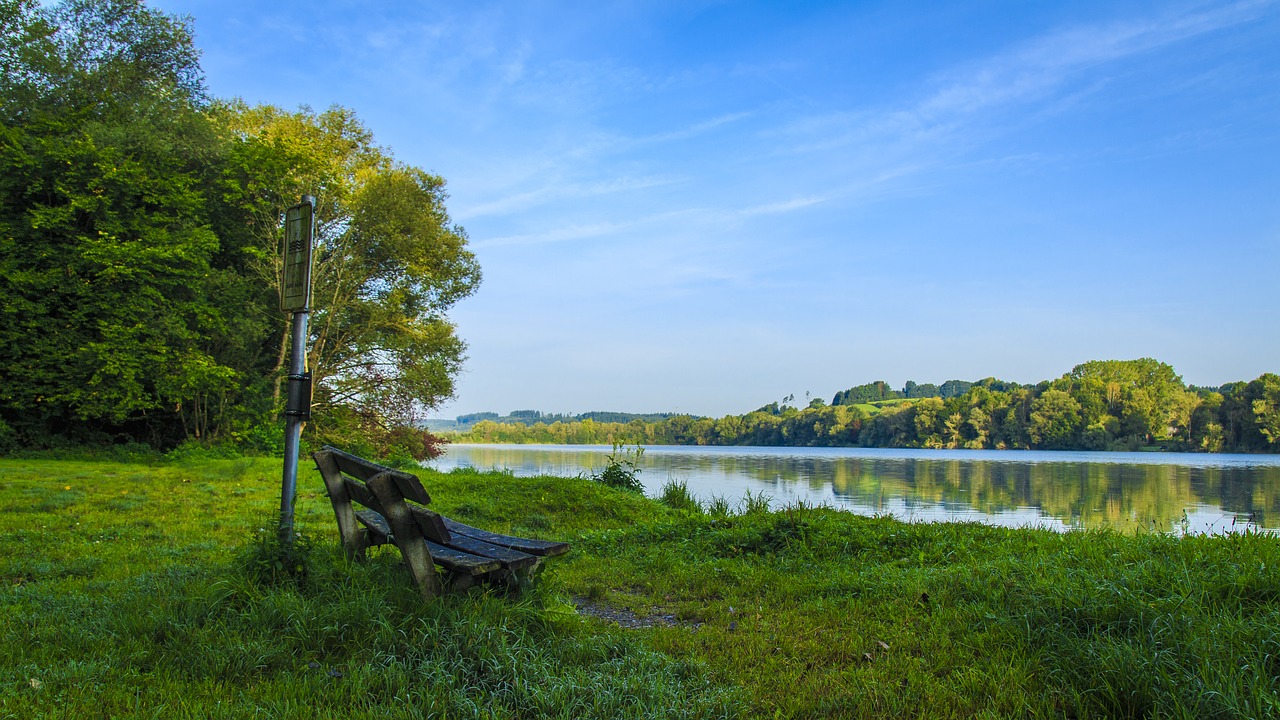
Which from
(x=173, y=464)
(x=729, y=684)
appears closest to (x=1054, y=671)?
(x=729, y=684)

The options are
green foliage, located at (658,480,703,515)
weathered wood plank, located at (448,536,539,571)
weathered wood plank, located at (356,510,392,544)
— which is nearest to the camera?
weathered wood plank, located at (448,536,539,571)

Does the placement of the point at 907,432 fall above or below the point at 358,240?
below

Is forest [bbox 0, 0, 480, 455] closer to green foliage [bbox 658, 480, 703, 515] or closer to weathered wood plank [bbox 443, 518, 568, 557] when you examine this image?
green foliage [bbox 658, 480, 703, 515]

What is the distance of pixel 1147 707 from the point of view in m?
2.77

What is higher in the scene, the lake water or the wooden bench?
the wooden bench

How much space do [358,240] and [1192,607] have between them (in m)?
24.1

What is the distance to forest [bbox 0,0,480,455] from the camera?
1653 centimetres

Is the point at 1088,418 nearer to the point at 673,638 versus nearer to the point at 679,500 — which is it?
the point at 679,500

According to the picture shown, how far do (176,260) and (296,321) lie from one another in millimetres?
16266

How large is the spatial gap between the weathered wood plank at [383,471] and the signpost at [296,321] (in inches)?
11.5

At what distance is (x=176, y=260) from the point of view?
698 inches

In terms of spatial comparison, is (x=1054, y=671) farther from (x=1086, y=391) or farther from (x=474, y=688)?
(x=1086, y=391)

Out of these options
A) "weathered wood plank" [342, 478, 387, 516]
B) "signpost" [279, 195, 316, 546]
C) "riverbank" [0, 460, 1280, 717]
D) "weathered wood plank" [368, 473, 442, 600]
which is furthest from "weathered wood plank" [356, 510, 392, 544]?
"weathered wood plank" [368, 473, 442, 600]

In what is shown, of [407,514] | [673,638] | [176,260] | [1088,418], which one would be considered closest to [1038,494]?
[673,638]
